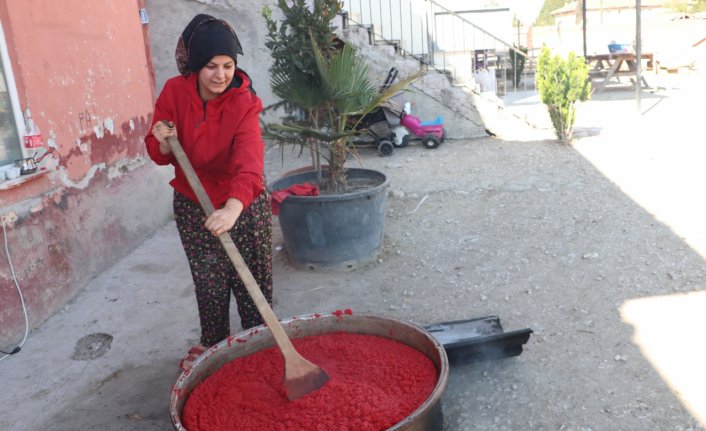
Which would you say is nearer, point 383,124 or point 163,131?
point 163,131

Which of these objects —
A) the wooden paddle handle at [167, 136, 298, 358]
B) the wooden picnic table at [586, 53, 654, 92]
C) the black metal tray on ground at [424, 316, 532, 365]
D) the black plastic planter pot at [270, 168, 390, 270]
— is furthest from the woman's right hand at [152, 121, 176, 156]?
the wooden picnic table at [586, 53, 654, 92]

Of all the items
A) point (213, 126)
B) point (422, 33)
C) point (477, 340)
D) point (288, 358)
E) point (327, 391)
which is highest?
point (422, 33)

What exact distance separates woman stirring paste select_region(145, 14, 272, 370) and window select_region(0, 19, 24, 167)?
1.46m

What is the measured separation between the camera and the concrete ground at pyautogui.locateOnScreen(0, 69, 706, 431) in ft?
8.75

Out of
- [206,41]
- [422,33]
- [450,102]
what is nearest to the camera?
[206,41]

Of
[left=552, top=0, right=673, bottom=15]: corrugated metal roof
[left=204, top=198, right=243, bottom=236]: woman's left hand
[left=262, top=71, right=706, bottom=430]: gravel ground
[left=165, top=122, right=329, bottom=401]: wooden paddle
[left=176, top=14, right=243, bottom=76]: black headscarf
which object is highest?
[left=552, top=0, right=673, bottom=15]: corrugated metal roof

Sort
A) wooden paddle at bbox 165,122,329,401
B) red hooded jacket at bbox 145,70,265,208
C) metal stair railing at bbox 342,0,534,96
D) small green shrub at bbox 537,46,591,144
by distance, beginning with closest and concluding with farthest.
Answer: wooden paddle at bbox 165,122,329,401
red hooded jacket at bbox 145,70,265,208
small green shrub at bbox 537,46,591,144
metal stair railing at bbox 342,0,534,96

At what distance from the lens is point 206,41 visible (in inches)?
87.4

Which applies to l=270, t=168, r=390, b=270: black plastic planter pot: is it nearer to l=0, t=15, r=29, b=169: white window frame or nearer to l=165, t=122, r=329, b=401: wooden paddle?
l=0, t=15, r=29, b=169: white window frame

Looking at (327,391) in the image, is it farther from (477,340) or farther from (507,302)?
(507,302)

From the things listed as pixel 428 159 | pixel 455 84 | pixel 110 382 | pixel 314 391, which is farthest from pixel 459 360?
pixel 455 84

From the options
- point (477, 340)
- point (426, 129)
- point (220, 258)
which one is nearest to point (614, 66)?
point (426, 129)

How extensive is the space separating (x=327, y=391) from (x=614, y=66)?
12.7 metres

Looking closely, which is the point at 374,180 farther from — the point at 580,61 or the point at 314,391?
the point at 580,61
